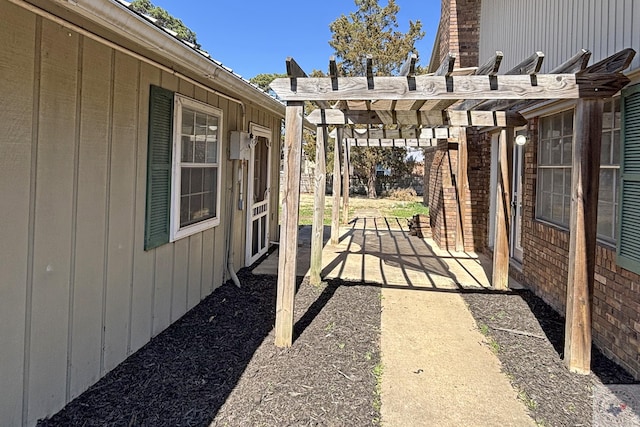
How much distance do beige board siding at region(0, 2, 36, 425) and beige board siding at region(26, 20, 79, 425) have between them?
0.08 m

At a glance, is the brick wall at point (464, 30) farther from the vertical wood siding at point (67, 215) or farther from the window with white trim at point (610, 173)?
the vertical wood siding at point (67, 215)

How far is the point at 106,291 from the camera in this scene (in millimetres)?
2938

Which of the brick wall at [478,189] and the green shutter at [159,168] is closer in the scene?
the green shutter at [159,168]

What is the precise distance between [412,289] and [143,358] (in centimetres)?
359

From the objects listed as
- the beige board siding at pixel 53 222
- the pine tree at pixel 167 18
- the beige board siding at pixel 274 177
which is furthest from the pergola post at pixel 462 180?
the pine tree at pixel 167 18

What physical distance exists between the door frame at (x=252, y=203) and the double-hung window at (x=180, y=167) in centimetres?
114

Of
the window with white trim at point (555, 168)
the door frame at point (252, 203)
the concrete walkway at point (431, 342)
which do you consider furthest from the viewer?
the door frame at point (252, 203)

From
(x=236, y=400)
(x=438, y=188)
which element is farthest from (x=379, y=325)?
(x=438, y=188)

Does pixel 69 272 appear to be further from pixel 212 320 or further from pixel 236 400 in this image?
pixel 212 320

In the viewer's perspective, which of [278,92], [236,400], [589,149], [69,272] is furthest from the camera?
[278,92]

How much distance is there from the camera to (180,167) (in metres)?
4.00

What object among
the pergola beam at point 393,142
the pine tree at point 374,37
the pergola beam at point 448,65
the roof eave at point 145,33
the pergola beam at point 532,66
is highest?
the pine tree at point 374,37

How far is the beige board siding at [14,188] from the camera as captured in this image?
6.79ft

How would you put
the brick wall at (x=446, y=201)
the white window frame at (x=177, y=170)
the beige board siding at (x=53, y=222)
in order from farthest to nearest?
the brick wall at (x=446, y=201), the white window frame at (x=177, y=170), the beige board siding at (x=53, y=222)
